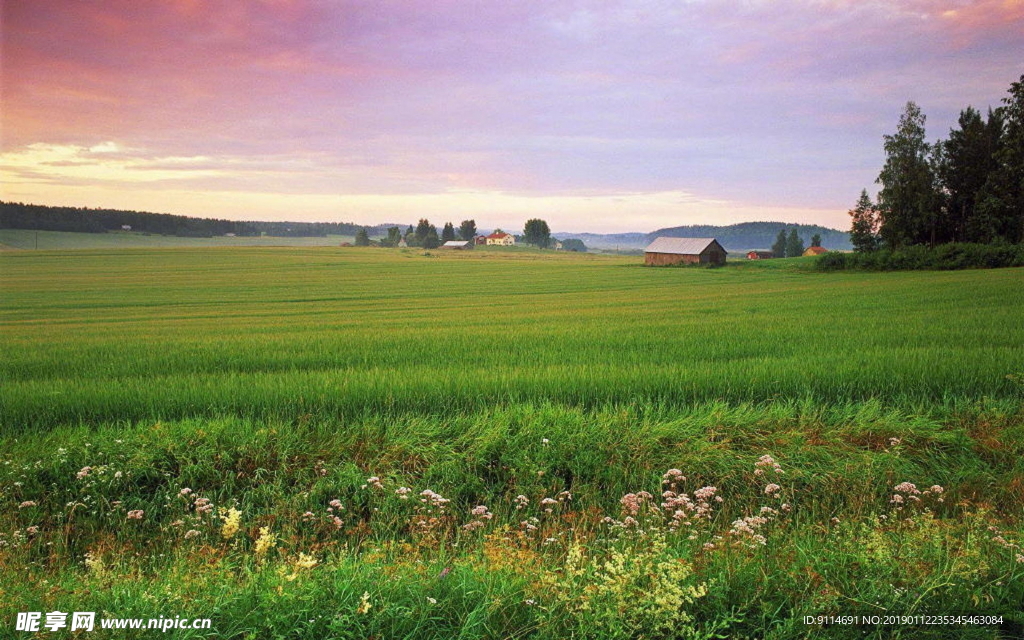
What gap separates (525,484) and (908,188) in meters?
64.7

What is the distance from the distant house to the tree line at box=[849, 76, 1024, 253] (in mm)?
102305

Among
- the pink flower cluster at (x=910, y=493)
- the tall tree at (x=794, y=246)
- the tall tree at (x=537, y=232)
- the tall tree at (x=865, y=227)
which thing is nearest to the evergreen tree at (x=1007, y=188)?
the tall tree at (x=865, y=227)

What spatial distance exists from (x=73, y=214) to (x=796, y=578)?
75.7 metres

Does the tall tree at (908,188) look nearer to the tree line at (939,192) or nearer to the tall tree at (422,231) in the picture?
the tree line at (939,192)

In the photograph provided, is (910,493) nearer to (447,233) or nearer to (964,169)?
(964,169)

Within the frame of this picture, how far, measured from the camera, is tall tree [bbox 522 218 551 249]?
150375 millimetres

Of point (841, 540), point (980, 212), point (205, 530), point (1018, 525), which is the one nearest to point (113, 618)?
point (205, 530)

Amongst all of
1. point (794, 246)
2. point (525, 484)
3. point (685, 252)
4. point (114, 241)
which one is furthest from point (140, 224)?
point (794, 246)

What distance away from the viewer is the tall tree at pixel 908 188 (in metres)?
54.1

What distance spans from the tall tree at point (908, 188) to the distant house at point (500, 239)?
341 feet

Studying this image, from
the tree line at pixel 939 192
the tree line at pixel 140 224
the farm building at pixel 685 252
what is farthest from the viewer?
the farm building at pixel 685 252

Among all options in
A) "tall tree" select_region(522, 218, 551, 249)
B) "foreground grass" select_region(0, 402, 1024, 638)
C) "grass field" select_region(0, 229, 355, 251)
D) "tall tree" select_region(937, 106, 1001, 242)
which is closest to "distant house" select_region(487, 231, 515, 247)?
"tall tree" select_region(522, 218, 551, 249)

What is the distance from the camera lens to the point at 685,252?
89500 millimetres

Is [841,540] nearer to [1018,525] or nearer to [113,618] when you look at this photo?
[1018,525]
